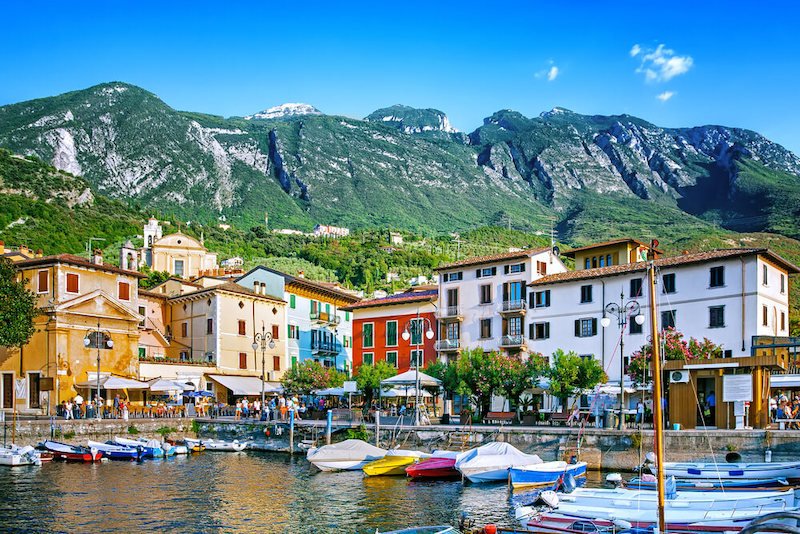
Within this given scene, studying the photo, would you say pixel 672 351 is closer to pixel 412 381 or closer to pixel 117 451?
pixel 412 381

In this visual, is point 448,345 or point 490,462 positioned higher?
point 448,345

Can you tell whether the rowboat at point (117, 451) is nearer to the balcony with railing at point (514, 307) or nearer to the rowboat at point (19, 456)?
the rowboat at point (19, 456)

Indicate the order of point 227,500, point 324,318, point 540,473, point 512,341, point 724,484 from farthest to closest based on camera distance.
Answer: point 324,318, point 512,341, point 540,473, point 227,500, point 724,484

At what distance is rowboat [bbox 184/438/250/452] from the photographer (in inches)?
2206

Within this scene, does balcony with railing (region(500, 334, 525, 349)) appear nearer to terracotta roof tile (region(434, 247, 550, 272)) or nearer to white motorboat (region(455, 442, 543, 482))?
terracotta roof tile (region(434, 247, 550, 272))

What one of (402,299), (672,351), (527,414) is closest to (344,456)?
(527,414)

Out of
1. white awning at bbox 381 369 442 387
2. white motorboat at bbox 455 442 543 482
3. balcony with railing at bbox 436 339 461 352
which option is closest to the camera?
white motorboat at bbox 455 442 543 482

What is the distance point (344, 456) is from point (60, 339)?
2669cm

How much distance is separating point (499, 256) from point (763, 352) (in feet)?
71.1

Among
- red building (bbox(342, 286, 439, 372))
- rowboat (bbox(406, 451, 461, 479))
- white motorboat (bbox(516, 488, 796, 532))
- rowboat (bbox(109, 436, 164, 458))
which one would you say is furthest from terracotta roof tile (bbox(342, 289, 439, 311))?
white motorboat (bbox(516, 488, 796, 532))

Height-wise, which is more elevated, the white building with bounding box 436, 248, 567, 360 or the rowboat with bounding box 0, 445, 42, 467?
the white building with bounding box 436, 248, 567, 360

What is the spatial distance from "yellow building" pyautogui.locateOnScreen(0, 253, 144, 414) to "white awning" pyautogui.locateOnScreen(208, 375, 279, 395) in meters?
9.18

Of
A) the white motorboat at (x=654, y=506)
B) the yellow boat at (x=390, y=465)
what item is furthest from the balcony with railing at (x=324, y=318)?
the white motorboat at (x=654, y=506)

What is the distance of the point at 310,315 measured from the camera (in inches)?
3376
